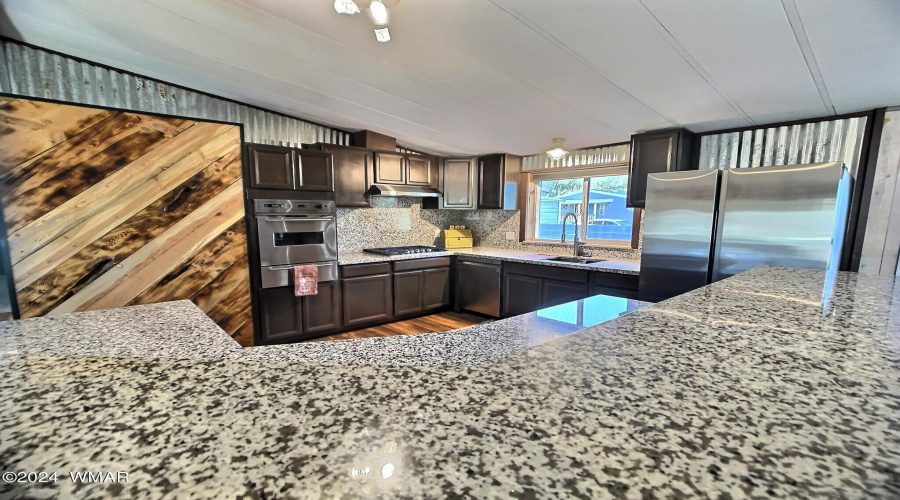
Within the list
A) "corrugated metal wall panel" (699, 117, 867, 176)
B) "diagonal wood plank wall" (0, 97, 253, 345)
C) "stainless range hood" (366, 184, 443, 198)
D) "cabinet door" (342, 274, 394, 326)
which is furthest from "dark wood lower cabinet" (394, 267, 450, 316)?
"corrugated metal wall panel" (699, 117, 867, 176)

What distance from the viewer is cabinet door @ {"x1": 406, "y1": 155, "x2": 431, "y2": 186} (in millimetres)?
4316

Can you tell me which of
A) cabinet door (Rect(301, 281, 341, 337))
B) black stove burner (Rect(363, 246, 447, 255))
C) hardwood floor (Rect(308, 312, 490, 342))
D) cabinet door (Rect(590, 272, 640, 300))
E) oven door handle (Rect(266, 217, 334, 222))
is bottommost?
hardwood floor (Rect(308, 312, 490, 342))

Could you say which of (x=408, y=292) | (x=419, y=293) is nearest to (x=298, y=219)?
(x=408, y=292)

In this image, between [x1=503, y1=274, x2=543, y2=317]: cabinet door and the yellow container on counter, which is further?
the yellow container on counter

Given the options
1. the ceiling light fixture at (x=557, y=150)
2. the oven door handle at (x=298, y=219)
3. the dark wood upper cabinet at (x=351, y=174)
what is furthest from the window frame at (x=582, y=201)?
the oven door handle at (x=298, y=219)

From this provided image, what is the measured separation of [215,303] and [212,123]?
1.35 metres

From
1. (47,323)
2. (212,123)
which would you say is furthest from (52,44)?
(47,323)

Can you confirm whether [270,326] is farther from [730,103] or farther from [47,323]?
[730,103]

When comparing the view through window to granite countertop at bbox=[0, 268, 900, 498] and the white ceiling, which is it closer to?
the white ceiling

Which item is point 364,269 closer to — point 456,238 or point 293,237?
point 293,237

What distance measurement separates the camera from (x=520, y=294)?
3.98 metres

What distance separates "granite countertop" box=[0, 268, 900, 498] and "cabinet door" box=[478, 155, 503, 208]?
13.0 feet

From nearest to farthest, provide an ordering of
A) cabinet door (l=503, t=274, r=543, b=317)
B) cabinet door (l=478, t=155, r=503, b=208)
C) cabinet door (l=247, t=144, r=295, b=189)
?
cabinet door (l=247, t=144, r=295, b=189) < cabinet door (l=503, t=274, r=543, b=317) < cabinet door (l=478, t=155, r=503, b=208)

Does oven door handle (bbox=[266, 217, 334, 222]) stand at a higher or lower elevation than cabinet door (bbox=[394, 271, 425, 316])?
higher
